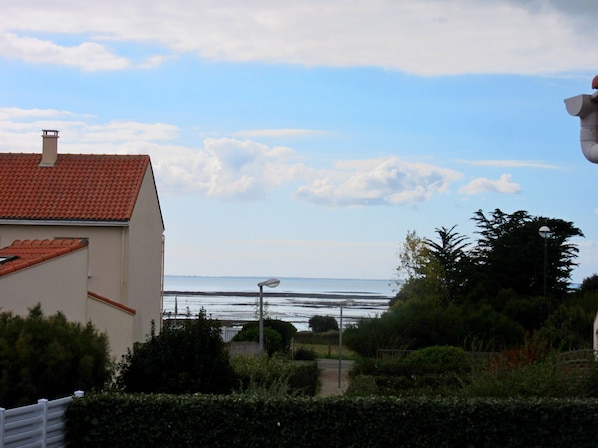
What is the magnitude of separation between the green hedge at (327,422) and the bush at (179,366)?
3412 millimetres

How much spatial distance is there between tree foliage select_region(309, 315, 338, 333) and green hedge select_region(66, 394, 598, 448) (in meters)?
50.7

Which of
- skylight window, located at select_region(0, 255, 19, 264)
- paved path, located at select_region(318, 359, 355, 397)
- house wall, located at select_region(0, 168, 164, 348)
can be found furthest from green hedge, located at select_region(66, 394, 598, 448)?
house wall, located at select_region(0, 168, 164, 348)

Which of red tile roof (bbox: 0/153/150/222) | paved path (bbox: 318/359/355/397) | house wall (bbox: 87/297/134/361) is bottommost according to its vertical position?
paved path (bbox: 318/359/355/397)

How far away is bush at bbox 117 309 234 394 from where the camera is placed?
56.3ft

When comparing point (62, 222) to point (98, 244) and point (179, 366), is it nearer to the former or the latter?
point (98, 244)

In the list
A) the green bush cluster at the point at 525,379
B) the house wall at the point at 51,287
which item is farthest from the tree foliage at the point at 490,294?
the house wall at the point at 51,287

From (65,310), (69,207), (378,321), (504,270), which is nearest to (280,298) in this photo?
(504,270)

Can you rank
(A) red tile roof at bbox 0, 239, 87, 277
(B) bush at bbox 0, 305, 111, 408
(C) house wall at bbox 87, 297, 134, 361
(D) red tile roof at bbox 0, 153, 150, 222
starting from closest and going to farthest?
1. (B) bush at bbox 0, 305, 111, 408
2. (A) red tile roof at bbox 0, 239, 87, 277
3. (C) house wall at bbox 87, 297, 134, 361
4. (D) red tile roof at bbox 0, 153, 150, 222

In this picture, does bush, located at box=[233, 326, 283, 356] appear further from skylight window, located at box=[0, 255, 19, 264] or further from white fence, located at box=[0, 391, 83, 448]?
white fence, located at box=[0, 391, 83, 448]

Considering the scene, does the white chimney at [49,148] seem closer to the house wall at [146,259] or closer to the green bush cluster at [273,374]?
the house wall at [146,259]

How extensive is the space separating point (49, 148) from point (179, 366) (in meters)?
17.4

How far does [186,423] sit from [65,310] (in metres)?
7.33

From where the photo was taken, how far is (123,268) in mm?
29359

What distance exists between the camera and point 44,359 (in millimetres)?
14156
